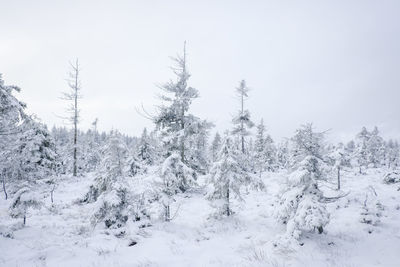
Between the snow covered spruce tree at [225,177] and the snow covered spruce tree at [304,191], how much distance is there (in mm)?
2893

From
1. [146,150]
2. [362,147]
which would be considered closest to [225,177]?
[146,150]

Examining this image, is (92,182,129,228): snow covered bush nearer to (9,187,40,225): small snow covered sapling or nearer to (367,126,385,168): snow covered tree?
(9,187,40,225): small snow covered sapling

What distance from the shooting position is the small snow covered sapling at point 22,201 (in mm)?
12164

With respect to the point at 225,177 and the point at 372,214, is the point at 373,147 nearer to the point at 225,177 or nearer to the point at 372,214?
the point at 372,214

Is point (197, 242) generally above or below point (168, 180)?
below

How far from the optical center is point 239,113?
31828 millimetres

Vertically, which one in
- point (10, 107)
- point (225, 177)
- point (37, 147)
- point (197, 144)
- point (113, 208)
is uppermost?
point (10, 107)

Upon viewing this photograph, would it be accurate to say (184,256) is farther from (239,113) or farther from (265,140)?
(265,140)

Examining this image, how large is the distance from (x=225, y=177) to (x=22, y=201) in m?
10.3

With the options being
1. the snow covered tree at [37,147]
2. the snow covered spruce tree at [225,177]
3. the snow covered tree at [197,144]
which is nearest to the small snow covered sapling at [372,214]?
the snow covered spruce tree at [225,177]

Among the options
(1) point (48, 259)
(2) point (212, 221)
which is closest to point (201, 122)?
(2) point (212, 221)

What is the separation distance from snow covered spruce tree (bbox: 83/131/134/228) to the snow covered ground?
69 centimetres

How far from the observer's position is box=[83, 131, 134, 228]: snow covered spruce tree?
40.7 ft

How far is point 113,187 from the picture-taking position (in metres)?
12.3
